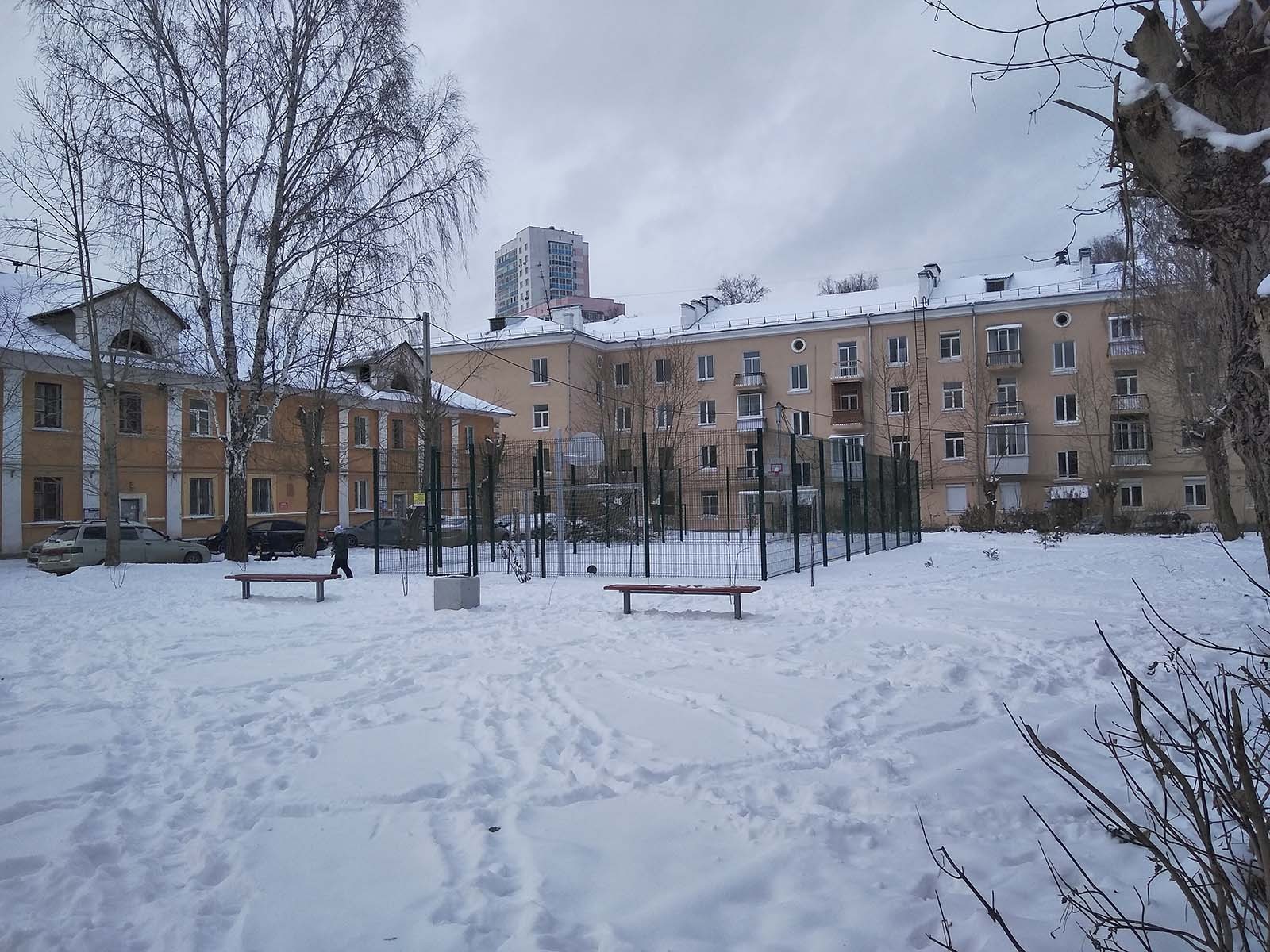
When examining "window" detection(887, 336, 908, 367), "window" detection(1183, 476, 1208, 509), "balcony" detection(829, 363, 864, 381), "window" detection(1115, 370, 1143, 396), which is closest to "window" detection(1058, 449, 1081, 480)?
"window" detection(1115, 370, 1143, 396)

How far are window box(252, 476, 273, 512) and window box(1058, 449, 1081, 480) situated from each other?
Result: 113ft

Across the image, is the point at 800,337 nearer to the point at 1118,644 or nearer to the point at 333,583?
the point at 333,583

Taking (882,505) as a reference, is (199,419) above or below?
above

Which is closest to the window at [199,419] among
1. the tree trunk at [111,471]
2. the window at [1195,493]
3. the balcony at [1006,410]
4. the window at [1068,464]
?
the tree trunk at [111,471]

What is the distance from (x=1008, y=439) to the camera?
1638 inches

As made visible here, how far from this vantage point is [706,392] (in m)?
47.3

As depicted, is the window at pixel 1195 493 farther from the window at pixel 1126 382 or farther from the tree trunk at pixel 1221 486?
the tree trunk at pixel 1221 486

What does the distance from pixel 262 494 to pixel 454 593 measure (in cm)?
2516

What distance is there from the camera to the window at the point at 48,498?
88.5 ft

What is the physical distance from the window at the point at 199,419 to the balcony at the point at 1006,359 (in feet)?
110

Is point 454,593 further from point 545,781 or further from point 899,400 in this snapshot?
point 899,400

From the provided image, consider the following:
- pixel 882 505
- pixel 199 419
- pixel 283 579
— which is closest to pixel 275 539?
pixel 199 419

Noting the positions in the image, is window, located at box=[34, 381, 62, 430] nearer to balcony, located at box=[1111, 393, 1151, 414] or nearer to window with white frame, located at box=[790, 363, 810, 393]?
window with white frame, located at box=[790, 363, 810, 393]

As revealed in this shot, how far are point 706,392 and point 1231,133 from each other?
4436cm
